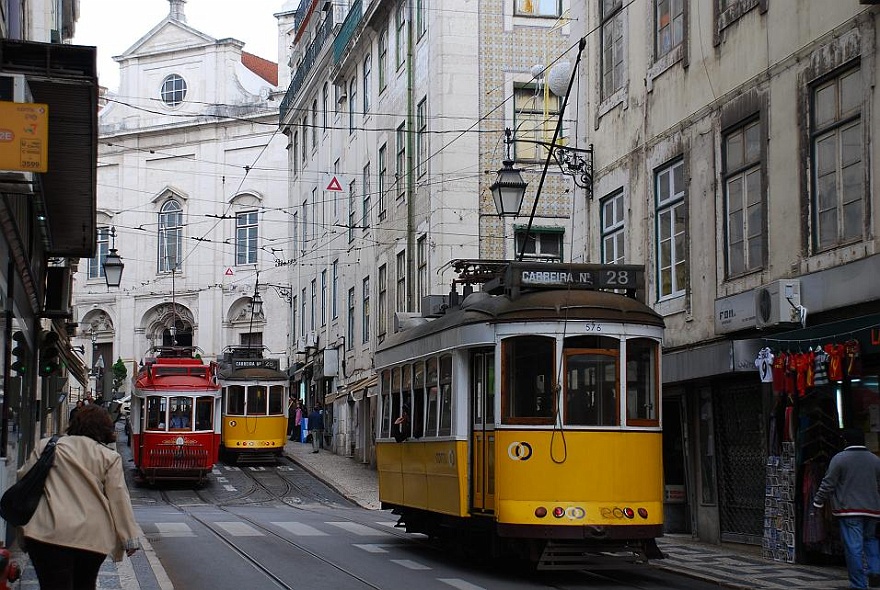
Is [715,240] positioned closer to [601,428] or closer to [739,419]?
[739,419]

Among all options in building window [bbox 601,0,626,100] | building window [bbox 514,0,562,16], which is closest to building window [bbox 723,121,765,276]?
building window [bbox 601,0,626,100]

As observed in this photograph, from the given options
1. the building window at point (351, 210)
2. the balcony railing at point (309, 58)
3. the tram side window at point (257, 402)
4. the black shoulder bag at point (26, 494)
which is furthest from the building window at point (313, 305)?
the black shoulder bag at point (26, 494)

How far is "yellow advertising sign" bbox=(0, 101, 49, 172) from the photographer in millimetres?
10562

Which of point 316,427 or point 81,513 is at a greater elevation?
point 316,427

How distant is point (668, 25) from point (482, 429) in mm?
8481

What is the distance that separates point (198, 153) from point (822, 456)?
6076 cm

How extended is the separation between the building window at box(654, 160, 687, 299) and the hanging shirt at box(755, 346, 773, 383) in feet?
11.5

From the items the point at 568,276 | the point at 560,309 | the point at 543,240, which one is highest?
the point at 543,240

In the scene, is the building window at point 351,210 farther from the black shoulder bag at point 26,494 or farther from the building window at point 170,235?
the black shoulder bag at point 26,494

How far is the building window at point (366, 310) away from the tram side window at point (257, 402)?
404 cm

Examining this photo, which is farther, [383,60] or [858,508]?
[383,60]

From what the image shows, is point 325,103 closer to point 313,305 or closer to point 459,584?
point 313,305

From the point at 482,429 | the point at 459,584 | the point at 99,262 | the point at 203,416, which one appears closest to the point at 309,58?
the point at 203,416

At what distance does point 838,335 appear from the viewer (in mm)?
14383
